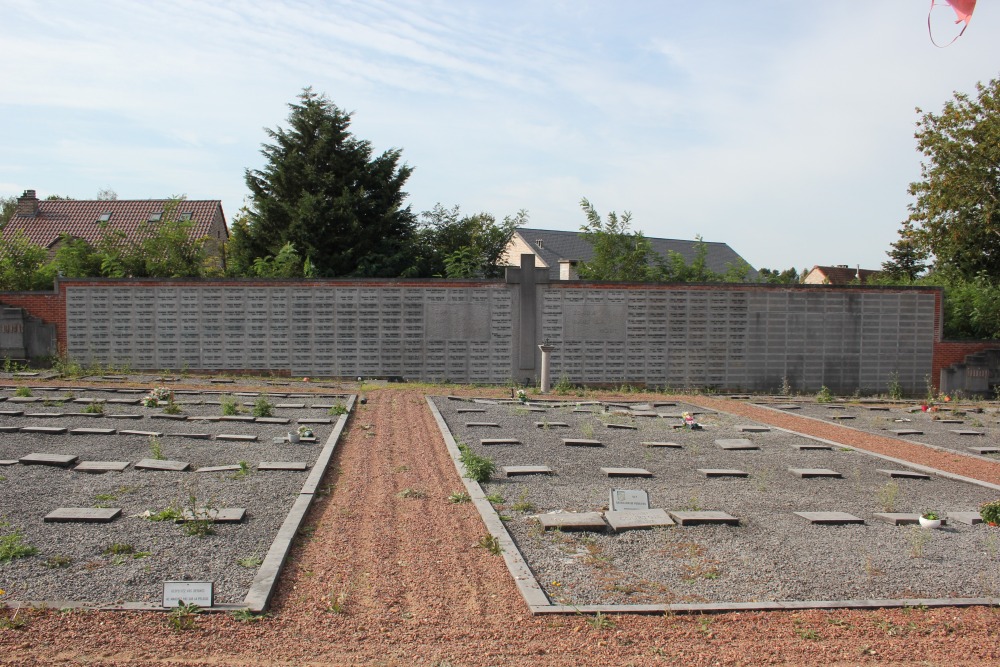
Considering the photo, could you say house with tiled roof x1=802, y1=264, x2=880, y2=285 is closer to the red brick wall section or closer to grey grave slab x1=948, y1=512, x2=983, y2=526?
the red brick wall section

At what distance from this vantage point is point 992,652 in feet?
13.7

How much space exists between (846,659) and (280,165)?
957 inches

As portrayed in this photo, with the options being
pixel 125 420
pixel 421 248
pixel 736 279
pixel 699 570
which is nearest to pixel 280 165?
pixel 421 248

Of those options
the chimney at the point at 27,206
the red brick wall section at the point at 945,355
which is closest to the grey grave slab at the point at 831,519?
the red brick wall section at the point at 945,355

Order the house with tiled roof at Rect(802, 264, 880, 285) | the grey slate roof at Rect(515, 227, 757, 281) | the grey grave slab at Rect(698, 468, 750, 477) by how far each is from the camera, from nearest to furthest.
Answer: the grey grave slab at Rect(698, 468, 750, 477), the grey slate roof at Rect(515, 227, 757, 281), the house with tiled roof at Rect(802, 264, 880, 285)

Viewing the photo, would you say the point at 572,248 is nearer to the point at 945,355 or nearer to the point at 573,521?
the point at 945,355

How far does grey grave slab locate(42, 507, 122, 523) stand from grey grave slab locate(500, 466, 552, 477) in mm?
3561

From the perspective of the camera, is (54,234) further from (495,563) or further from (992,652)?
(992,652)

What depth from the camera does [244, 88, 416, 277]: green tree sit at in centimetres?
2427

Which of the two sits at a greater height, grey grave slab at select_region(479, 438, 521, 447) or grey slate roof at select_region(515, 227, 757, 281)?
grey slate roof at select_region(515, 227, 757, 281)

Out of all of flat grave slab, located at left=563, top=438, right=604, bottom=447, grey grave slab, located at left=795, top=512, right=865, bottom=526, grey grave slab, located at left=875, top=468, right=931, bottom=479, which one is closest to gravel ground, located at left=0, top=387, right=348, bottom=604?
flat grave slab, located at left=563, top=438, right=604, bottom=447

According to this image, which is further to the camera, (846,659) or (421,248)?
(421,248)

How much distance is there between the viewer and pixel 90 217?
1454 inches

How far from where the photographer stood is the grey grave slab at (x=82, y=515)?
225 inches
